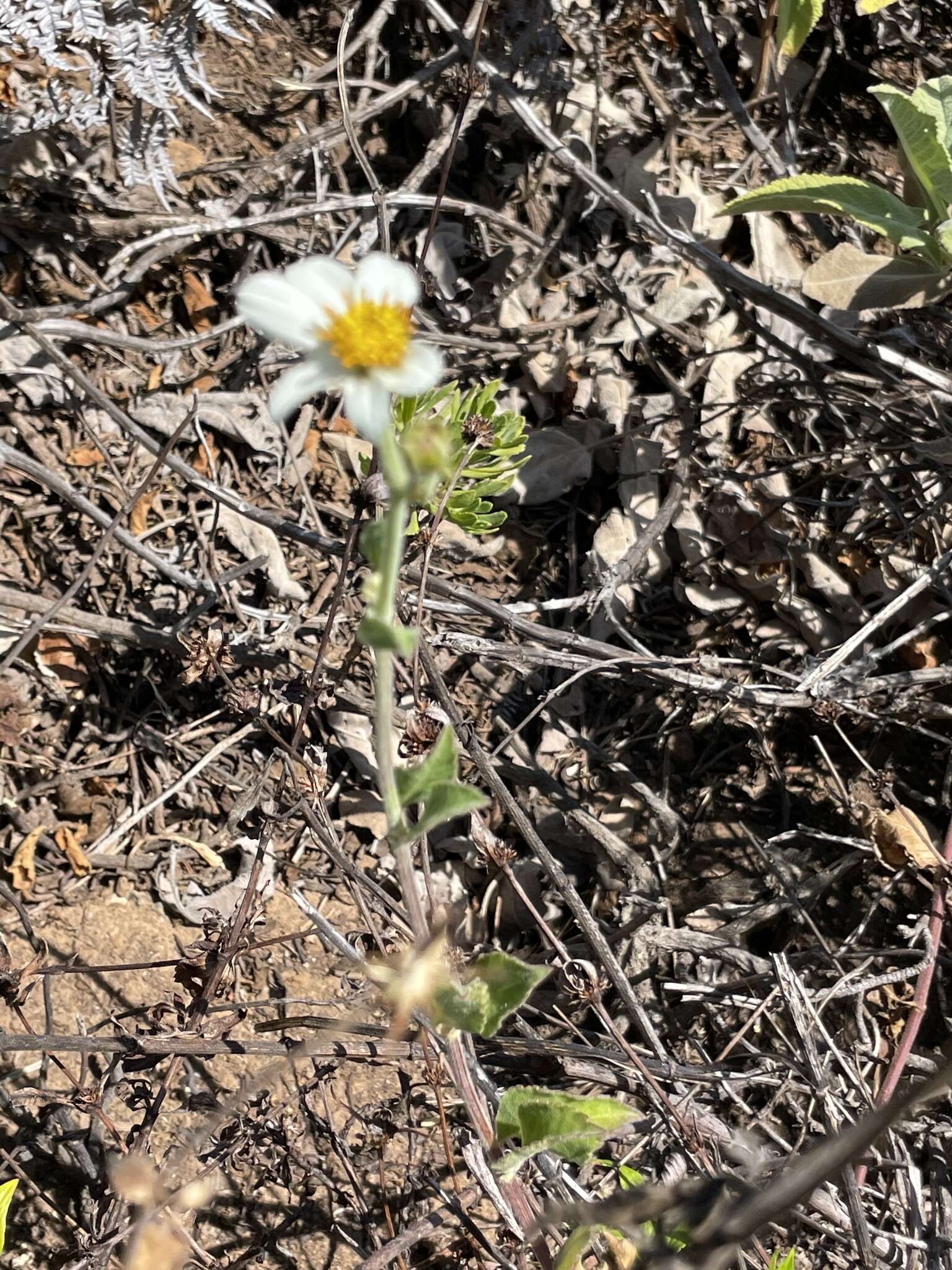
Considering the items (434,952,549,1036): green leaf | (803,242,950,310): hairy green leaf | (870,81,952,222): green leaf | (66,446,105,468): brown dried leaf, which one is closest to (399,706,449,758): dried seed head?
(434,952,549,1036): green leaf

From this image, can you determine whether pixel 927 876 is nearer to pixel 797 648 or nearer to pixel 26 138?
pixel 797 648

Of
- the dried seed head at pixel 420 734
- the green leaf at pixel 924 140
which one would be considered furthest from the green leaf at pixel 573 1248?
the green leaf at pixel 924 140

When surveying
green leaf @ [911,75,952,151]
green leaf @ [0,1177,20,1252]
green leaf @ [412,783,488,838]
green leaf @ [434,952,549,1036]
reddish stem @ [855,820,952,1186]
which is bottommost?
reddish stem @ [855,820,952,1186]

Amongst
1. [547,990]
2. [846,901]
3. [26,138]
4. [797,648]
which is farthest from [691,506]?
[26,138]

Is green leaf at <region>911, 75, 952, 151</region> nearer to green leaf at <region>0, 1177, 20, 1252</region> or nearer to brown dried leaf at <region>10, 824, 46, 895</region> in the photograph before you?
brown dried leaf at <region>10, 824, 46, 895</region>

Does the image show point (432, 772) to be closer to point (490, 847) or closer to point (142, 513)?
point (490, 847)

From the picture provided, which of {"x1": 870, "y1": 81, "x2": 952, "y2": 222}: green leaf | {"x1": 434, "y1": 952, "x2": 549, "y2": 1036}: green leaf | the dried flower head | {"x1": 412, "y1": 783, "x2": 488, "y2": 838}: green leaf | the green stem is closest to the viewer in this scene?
the green stem
